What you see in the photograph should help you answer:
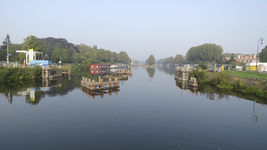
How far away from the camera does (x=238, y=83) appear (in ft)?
104

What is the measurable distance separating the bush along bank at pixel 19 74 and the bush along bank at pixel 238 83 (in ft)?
143

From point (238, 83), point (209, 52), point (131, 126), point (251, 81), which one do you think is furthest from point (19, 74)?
point (209, 52)

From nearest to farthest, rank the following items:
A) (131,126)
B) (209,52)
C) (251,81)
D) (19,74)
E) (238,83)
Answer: (131,126) → (251,81) → (238,83) → (19,74) → (209,52)

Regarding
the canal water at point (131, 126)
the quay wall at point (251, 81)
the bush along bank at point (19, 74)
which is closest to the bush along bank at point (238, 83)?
the quay wall at point (251, 81)

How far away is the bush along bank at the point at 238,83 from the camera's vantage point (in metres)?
26.8

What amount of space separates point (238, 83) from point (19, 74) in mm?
49941

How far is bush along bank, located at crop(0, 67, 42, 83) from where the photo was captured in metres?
40.0

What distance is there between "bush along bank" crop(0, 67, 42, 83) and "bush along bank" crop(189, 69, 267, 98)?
43.7m

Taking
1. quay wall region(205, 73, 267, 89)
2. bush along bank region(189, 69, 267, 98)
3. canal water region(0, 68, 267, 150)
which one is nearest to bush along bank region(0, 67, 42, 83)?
canal water region(0, 68, 267, 150)

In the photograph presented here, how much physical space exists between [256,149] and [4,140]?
16.0 m

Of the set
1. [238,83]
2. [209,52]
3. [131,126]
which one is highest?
[209,52]

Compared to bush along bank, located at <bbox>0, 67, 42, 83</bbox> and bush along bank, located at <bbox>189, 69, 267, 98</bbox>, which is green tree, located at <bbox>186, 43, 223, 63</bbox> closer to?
bush along bank, located at <bbox>189, 69, 267, 98</bbox>

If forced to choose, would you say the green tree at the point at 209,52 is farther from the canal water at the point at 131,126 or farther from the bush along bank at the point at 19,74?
the bush along bank at the point at 19,74

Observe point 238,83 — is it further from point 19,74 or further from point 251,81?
point 19,74
